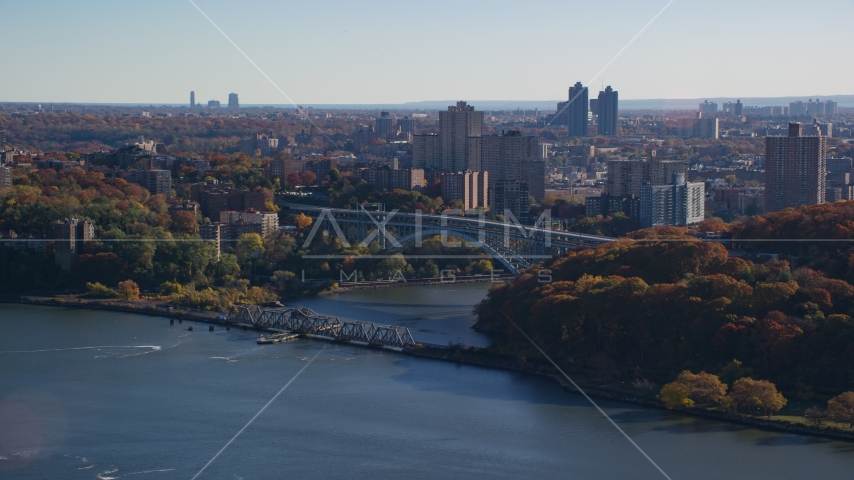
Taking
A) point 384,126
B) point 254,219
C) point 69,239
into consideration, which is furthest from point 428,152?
point 384,126

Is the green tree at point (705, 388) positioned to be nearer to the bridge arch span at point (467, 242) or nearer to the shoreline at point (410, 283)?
the bridge arch span at point (467, 242)

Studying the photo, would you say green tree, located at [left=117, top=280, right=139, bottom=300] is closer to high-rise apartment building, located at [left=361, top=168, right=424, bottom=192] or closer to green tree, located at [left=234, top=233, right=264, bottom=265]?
green tree, located at [left=234, top=233, right=264, bottom=265]

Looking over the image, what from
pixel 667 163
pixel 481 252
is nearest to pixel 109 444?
pixel 481 252

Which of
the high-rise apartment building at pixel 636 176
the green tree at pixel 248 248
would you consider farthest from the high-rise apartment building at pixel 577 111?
the green tree at pixel 248 248

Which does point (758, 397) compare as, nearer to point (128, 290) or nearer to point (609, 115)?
point (128, 290)

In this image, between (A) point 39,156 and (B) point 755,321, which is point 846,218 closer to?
(B) point 755,321

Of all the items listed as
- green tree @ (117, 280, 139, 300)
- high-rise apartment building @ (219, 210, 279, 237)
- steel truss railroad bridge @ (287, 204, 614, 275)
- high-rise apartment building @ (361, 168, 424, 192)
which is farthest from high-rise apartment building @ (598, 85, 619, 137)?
green tree @ (117, 280, 139, 300)
